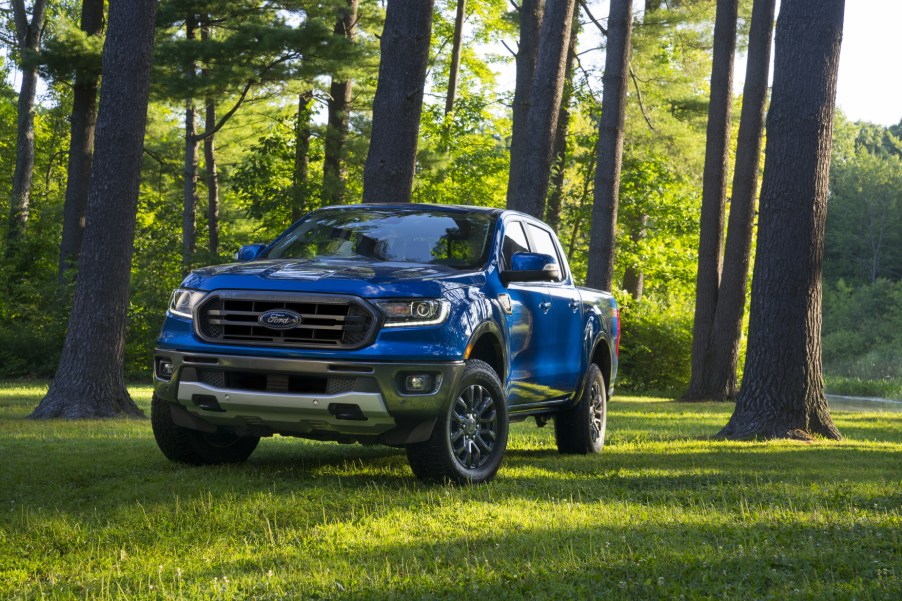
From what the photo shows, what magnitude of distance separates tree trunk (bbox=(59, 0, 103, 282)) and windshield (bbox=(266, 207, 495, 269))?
14.9 metres

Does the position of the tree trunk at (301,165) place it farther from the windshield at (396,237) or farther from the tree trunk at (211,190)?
the windshield at (396,237)

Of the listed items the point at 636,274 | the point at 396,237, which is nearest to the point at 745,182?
the point at 396,237

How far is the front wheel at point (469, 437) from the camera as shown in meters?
7.64

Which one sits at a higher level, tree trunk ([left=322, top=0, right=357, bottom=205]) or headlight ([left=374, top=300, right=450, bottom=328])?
tree trunk ([left=322, top=0, right=357, bottom=205])

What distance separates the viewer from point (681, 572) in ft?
17.9

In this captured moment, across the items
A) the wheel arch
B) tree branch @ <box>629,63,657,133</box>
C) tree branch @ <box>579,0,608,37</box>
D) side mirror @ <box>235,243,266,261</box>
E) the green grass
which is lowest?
the green grass

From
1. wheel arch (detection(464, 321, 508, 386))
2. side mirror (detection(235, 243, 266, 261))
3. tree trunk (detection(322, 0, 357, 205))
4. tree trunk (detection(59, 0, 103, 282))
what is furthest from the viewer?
tree trunk (detection(322, 0, 357, 205))

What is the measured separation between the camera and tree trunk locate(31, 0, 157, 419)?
1362 centimetres

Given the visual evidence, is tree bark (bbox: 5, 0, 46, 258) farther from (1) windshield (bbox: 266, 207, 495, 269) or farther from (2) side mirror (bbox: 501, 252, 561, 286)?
(2) side mirror (bbox: 501, 252, 561, 286)

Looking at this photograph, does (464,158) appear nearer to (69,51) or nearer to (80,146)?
(80,146)

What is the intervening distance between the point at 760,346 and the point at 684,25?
22280 millimetres

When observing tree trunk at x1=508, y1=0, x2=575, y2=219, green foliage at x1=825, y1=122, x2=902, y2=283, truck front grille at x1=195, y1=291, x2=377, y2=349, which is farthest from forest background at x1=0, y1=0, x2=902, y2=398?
green foliage at x1=825, y1=122, x2=902, y2=283

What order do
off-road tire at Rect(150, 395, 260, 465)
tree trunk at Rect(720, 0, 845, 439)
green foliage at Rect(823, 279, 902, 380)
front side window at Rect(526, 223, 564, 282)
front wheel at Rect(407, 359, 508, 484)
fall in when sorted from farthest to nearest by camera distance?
green foliage at Rect(823, 279, 902, 380)
tree trunk at Rect(720, 0, 845, 439)
front side window at Rect(526, 223, 564, 282)
off-road tire at Rect(150, 395, 260, 465)
front wheel at Rect(407, 359, 508, 484)

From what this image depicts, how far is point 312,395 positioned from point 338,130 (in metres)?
22.1
